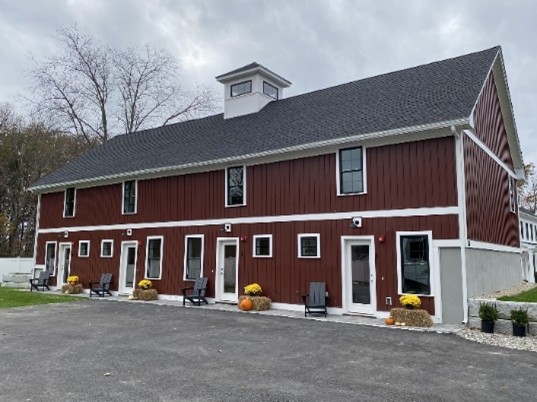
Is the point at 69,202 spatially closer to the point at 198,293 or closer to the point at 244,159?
the point at 198,293

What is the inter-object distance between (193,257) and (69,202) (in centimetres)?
830

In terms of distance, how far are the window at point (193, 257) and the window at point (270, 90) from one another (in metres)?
7.55

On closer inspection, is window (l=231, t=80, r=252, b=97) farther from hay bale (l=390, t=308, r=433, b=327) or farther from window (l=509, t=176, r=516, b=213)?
hay bale (l=390, t=308, r=433, b=327)

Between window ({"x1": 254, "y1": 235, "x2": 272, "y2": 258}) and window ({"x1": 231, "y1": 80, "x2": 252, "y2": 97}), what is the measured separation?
7.77 m

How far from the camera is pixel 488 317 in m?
9.22

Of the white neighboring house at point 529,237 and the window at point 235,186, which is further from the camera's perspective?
the white neighboring house at point 529,237

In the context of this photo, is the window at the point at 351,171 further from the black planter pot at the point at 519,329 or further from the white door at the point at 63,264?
the white door at the point at 63,264

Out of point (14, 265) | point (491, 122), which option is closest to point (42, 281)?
point (14, 265)

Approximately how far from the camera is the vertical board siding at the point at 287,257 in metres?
11.1

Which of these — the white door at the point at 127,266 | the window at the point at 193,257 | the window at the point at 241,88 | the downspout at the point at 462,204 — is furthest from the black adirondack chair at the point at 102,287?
the downspout at the point at 462,204

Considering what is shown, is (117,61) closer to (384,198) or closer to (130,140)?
(130,140)

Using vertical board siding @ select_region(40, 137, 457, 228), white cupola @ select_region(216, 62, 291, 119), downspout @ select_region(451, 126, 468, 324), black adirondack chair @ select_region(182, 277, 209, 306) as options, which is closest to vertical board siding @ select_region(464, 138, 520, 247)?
downspout @ select_region(451, 126, 468, 324)

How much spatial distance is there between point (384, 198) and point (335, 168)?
5.86 ft

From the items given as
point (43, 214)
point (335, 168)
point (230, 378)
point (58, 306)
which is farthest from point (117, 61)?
point (230, 378)
